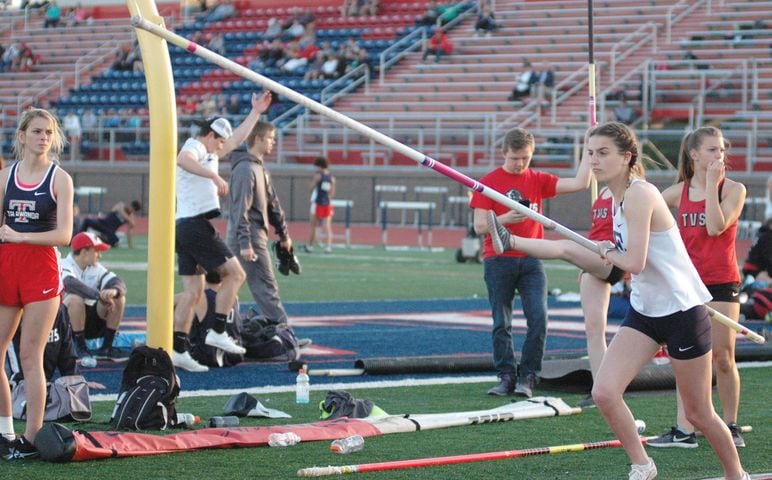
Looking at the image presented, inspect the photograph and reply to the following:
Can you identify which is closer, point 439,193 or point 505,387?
point 505,387

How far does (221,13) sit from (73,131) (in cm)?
998

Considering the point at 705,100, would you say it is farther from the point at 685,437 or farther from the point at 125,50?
the point at 685,437

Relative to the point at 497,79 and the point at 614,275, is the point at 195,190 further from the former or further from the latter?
the point at 497,79

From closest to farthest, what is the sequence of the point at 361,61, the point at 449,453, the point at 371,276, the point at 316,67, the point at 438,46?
the point at 449,453 < the point at 371,276 < the point at 438,46 < the point at 361,61 < the point at 316,67

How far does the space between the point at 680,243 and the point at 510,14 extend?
107 feet

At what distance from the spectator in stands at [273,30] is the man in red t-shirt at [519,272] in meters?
34.2

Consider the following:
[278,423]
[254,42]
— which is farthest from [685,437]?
[254,42]

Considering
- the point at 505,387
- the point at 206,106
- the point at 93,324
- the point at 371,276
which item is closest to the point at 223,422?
the point at 505,387

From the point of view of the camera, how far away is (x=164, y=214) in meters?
7.67

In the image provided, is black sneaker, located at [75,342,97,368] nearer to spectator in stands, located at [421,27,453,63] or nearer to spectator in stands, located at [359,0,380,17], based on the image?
spectator in stands, located at [421,27,453,63]

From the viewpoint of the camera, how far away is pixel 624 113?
30.3 meters

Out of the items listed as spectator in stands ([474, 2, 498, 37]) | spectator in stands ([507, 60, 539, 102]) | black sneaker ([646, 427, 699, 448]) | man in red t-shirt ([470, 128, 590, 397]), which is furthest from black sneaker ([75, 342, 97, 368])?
spectator in stands ([474, 2, 498, 37])

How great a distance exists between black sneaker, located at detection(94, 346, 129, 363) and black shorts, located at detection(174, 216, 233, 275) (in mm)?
1024

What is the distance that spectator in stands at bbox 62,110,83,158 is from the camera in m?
38.2
